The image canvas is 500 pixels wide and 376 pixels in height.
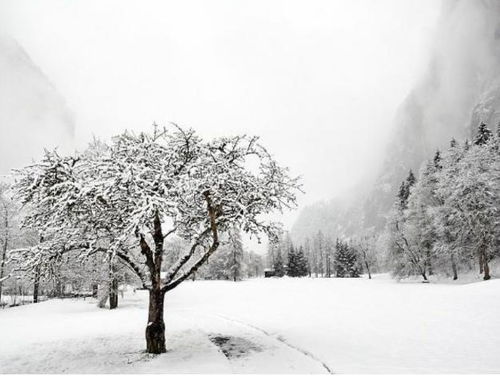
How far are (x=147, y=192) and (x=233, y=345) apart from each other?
779 centimetres

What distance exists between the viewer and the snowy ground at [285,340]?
10758 millimetres

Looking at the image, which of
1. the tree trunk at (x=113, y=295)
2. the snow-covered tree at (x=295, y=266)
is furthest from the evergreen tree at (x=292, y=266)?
the tree trunk at (x=113, y=295)

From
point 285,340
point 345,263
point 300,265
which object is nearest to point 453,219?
point 285,340

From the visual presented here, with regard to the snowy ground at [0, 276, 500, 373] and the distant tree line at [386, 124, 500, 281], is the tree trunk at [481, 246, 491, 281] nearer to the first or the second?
the distant tree line at [386, 124, 500, 281]

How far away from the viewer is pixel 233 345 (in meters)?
13.7

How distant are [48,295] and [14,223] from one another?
43.1 ft

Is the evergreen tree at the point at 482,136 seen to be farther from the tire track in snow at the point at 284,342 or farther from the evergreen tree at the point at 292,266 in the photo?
the evergreen tree at the point at 292,266

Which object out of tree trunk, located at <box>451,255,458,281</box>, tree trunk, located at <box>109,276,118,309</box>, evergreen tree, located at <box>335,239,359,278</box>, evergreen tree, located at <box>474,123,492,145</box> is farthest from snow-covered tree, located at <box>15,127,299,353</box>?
evergreen tree, located at <box>335,239,359,278</box>

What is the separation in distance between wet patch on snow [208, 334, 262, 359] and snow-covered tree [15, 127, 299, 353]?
2496 mm

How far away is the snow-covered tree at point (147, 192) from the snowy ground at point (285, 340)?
2.26 metres

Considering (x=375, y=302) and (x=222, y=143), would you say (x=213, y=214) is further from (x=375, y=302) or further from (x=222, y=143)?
(x=375, y=302)

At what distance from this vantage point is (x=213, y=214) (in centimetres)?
1145

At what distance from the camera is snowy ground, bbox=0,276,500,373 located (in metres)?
→ 10.8

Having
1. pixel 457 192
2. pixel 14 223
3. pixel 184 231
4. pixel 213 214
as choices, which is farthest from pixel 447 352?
pixel 14 223
